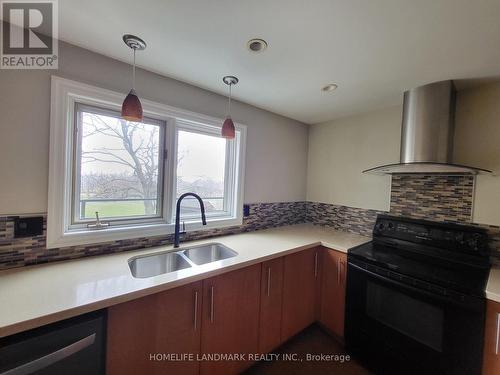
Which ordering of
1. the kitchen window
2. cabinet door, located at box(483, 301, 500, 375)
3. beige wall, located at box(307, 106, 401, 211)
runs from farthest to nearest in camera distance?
beige wall, located at box(307, 106, 401, 211), the kitchen window, cabinet door, located at box(483, 301, 500, 375)

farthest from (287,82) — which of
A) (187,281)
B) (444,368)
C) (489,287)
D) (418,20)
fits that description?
(444,368)

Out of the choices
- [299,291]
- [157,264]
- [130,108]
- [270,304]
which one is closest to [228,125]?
[130,108]

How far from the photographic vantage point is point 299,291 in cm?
171

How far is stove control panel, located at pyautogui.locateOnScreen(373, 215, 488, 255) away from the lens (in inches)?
55.1

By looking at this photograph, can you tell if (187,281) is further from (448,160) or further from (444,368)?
(448,160)

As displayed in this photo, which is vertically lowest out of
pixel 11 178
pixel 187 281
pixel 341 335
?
pixel 341 335

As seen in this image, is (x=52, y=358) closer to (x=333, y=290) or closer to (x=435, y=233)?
(x=333, y=290)

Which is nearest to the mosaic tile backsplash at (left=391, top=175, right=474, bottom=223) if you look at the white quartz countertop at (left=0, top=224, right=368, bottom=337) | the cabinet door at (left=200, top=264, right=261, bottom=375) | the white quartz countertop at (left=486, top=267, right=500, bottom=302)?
the white quartz countertop at (left=486, top=267, right=500, bottom=302)

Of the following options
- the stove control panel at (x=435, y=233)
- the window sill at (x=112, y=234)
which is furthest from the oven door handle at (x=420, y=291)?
the window sill at (x=112, y=234)

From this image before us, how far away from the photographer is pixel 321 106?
200 cm

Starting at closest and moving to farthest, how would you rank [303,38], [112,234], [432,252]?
[303,38]
[112,234]
[432,252]

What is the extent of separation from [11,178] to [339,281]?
229cm

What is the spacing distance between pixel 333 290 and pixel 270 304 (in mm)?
620

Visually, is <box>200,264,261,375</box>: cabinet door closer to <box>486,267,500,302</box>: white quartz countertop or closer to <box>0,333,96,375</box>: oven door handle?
<box>0,333,96,375</box>: oven door handle
